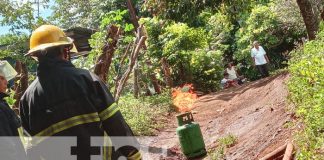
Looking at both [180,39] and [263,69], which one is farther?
[180,39]

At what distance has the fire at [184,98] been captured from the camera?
14.5m

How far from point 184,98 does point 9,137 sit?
13.0 m

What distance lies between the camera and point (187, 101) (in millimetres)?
15703

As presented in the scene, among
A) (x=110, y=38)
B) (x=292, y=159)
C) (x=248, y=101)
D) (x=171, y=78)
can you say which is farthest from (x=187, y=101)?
(x=292, y=159)

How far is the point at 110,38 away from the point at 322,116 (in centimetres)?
564

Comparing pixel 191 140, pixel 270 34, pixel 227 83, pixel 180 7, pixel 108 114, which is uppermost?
pixel 180 7

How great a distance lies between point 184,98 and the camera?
1600cm

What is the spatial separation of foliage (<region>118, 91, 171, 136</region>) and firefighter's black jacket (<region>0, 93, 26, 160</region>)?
7.59 meters

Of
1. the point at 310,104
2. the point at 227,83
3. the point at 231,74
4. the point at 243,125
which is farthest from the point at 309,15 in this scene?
the point at 231,74

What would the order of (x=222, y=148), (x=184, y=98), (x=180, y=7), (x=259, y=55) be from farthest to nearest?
(x=259, y=55), (x=184, y=98), (x=180, y=7), (x=222, y=148)

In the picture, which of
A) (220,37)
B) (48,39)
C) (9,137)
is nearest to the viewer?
(9,137)

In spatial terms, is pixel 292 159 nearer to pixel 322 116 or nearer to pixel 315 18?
pixel 322 116

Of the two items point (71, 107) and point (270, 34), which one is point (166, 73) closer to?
point (270, 34)

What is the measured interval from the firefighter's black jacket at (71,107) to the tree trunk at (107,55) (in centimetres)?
594
